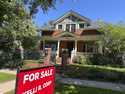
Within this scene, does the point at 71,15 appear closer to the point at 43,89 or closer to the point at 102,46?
the point at 102,46

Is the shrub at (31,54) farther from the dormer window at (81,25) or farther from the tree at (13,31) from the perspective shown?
the dormer window at (81,25)

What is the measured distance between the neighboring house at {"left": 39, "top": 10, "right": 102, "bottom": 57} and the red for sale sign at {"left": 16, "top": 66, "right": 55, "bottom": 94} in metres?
26.4

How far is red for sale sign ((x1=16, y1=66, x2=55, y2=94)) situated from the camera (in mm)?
2970

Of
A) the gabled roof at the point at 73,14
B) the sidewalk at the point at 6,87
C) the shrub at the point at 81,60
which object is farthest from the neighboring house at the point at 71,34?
the sidewalk at the point at 6,87

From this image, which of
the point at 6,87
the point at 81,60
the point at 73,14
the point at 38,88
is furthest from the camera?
the point at 73,14

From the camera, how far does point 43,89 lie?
361 centimetres

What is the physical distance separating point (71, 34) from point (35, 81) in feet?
94.3

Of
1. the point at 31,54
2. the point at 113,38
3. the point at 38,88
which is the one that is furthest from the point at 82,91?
the point at 31,54

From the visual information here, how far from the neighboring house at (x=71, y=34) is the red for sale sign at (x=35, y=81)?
26.4m

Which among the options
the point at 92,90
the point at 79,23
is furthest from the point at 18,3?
the point at 79,23

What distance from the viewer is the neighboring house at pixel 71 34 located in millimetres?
31453

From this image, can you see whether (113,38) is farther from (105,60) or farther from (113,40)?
(105,60)

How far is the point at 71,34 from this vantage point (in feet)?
105

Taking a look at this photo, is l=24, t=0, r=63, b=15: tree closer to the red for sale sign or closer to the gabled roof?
the red for sale sign
